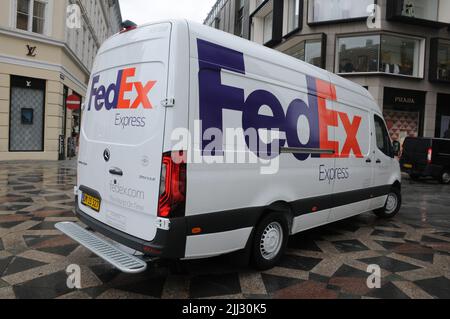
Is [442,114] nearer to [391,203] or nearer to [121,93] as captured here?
[391,203]

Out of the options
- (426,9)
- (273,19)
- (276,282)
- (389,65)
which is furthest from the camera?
(273,19)

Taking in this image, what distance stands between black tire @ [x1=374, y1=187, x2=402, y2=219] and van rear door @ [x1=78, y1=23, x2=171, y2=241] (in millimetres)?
5392

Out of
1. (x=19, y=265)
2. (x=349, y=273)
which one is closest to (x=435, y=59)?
(x=349, y=273)

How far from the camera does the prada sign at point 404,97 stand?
19891 millimetres

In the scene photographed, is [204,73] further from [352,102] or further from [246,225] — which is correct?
[352,102]

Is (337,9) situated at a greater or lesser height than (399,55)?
greater

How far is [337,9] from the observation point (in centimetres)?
1992

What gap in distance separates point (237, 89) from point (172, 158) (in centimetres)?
106

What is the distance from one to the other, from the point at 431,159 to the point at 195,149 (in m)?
13.9

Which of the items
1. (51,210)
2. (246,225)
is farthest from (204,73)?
(51,210)

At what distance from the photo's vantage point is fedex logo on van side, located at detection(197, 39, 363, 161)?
11.3ft

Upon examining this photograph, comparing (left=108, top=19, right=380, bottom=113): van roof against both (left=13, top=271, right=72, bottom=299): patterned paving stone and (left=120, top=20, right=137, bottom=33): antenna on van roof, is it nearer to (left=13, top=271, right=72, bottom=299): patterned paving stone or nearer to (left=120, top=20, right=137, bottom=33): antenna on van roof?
(left=120, top=20, right=137, bottom=33): antenna on van roof

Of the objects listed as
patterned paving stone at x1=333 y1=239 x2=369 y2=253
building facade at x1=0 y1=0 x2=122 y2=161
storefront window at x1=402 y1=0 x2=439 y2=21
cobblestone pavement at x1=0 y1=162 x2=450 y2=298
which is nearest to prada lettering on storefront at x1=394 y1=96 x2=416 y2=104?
storefront window at x1=402 y1=0 x2=439 y2=21

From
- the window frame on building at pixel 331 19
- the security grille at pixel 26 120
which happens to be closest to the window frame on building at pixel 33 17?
the security grille at pixel 26 120
